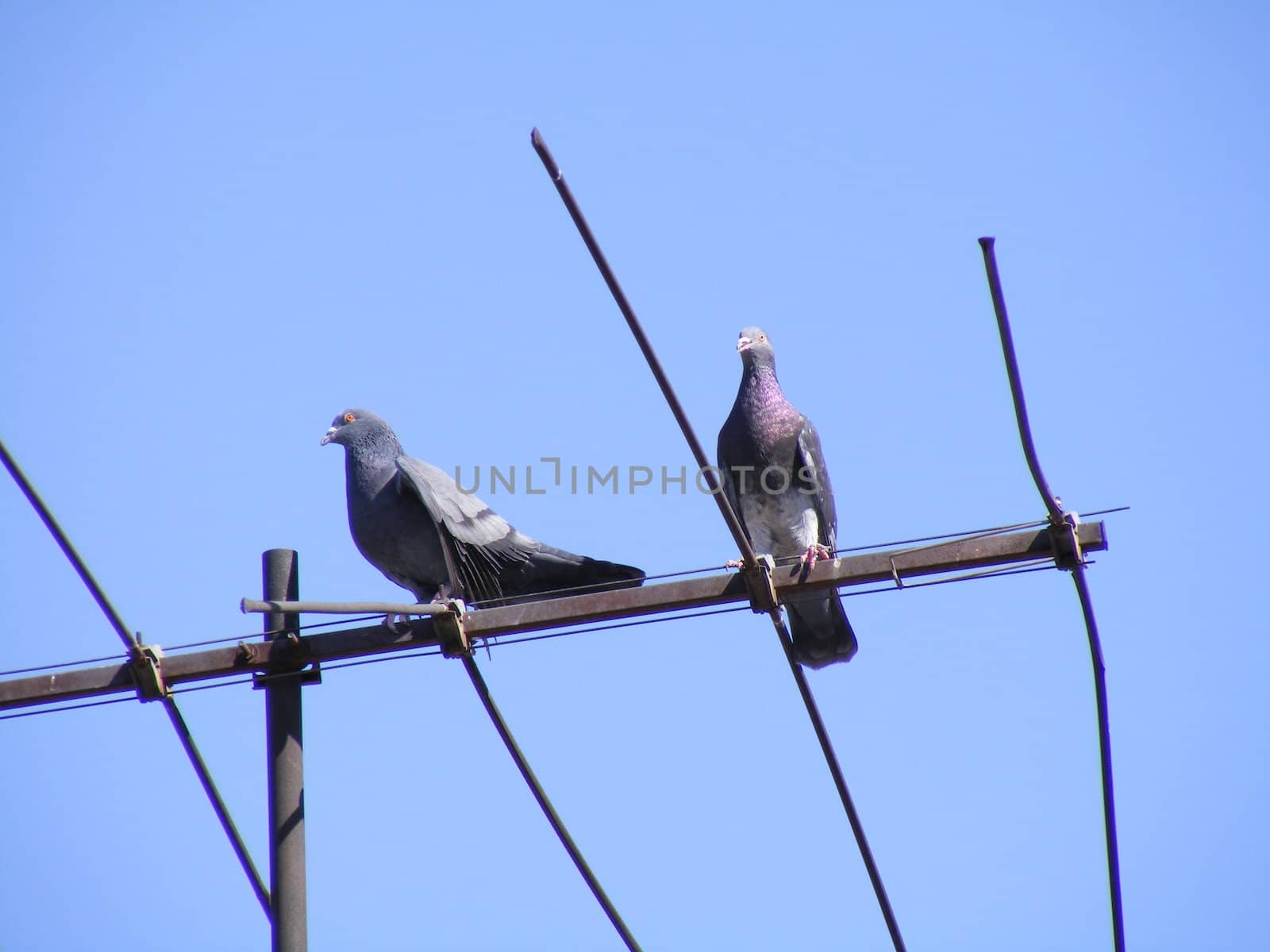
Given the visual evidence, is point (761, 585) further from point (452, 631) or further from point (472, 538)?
point (472, 538)

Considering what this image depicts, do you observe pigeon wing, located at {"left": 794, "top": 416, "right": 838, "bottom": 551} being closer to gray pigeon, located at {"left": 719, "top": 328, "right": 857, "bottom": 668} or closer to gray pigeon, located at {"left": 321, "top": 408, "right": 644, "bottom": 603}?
gray pigeon, located at {"left": 719, "top": 328, "right": 857, "bottom": 668}

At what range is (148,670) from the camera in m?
4.92

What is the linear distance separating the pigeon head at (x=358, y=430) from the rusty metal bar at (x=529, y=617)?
203 cm

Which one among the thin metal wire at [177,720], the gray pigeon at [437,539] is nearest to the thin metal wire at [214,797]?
the thin metal wire at [177,720]

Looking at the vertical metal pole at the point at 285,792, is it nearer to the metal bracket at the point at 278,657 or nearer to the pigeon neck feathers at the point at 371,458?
the metal bracket at the point at 278,657

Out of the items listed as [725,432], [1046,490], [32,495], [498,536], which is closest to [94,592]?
[32,495]

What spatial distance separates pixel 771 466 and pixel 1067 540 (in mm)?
3167

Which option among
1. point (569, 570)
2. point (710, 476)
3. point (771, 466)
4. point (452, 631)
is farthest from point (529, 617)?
point (771, 466)

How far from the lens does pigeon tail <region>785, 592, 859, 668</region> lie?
22.3 feet

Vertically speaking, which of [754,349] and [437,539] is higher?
[754,349]

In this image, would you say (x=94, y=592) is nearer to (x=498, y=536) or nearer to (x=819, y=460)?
(x=498, y=536)

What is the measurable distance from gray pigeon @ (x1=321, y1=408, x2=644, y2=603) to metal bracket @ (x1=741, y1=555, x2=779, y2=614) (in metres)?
1.28

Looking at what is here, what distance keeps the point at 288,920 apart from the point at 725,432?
12.5 feet

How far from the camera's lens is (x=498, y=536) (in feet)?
20.8
